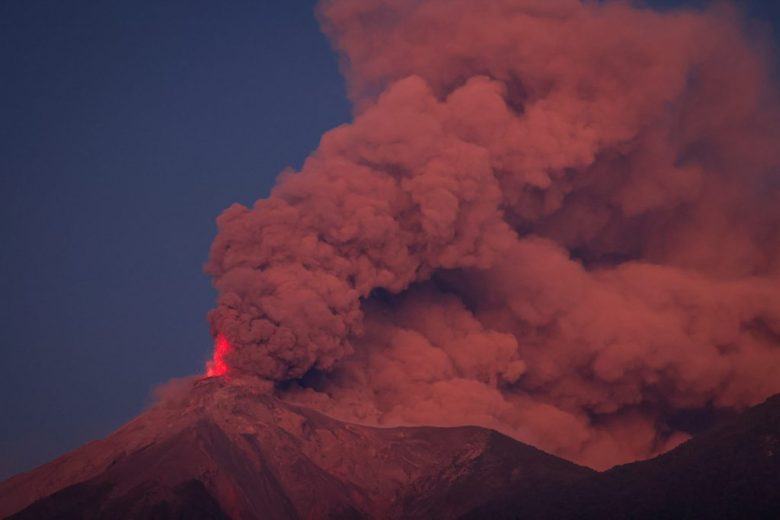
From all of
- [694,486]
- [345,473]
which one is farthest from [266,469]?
[694,486]

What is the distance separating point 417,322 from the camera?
177 ft

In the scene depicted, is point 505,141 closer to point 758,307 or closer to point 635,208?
point 635,208

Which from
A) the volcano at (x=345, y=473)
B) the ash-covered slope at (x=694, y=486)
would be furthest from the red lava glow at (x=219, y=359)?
the ash-covered slope at (x=694, y=486)

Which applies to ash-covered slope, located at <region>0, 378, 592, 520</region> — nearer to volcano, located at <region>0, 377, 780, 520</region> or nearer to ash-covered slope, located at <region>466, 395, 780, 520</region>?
volcano, located at <region>0, 377, 780, 520</region>

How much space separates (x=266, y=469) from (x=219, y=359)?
425 cm

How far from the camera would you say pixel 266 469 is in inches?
1869

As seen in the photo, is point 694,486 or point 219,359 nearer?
point 694,486

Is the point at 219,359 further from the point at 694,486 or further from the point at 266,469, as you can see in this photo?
the point at 694,486

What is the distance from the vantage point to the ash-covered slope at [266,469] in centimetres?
→ 4531

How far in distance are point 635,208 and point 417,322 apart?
972 centimetres

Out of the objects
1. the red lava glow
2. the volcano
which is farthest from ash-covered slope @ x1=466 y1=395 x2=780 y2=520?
the red lava glow

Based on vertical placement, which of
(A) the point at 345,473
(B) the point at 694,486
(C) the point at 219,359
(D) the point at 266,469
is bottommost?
(B) the point at 694,486

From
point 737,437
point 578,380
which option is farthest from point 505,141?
point 737,437

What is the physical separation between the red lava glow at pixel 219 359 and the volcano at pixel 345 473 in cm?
52
